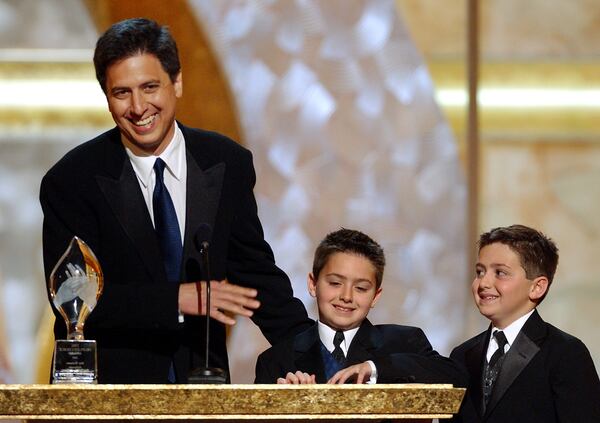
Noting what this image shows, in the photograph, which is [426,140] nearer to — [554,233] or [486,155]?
[486,155]

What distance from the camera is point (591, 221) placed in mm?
3416

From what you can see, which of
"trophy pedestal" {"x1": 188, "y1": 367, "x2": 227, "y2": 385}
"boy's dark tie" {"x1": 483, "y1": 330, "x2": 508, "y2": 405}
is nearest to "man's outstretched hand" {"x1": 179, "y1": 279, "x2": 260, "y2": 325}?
"trophy pedestal" {"x1": 188, "y1": 367, "x2": 227, "y2": 385}

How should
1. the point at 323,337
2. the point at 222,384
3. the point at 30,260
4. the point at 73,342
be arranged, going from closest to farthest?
the point at 222,384, the point at 73,342, the point at 323,337, the point at 30,260

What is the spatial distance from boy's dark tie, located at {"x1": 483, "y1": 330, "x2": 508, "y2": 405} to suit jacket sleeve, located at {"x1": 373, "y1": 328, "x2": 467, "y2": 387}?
9 cm

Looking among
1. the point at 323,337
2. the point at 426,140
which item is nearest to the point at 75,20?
the point at 426,140

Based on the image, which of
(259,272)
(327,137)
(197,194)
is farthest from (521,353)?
(327,137)

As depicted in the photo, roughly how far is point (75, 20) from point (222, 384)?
1588 mm

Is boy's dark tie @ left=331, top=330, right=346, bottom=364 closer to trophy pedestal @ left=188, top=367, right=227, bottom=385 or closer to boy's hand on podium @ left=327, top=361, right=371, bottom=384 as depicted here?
boy's hand on podium @ left=327, top=361, right=371, bottom=384

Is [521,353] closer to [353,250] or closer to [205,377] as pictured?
[353,250]

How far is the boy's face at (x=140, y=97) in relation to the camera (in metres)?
2.45

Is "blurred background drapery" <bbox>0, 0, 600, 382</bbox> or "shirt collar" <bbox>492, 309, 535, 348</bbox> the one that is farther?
"blurred background drapery" <bbox>0, 0, 600, 382</bbox>

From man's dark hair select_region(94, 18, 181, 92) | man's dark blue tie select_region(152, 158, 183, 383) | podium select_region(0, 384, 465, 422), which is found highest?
man's dark hair select_region(94, 18, 181, 92)

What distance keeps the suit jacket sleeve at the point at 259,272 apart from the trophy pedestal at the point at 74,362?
22.0 inches

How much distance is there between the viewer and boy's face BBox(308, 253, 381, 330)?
98.9 inches
